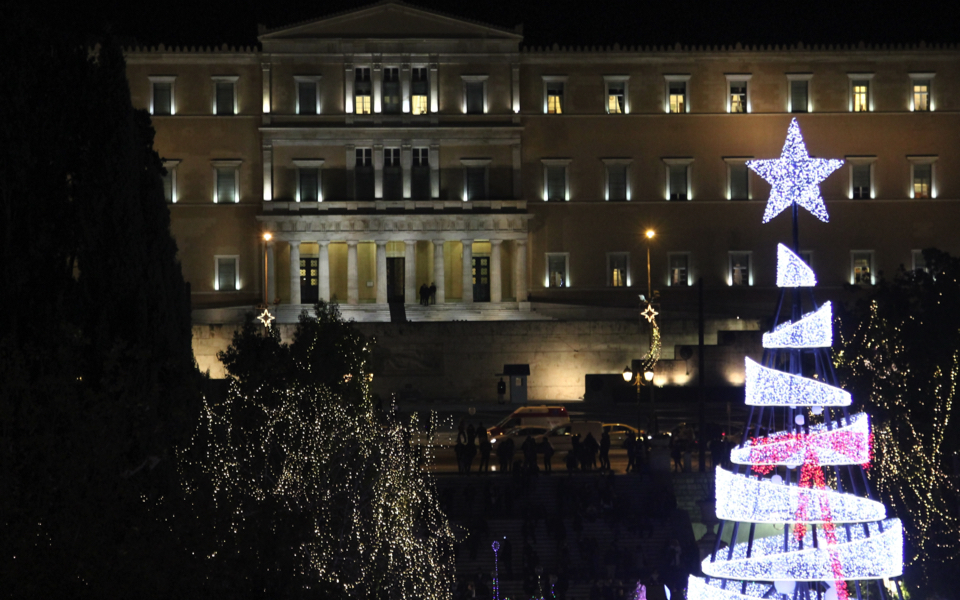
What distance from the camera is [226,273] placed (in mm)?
57156

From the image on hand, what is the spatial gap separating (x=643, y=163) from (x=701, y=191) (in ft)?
9.28

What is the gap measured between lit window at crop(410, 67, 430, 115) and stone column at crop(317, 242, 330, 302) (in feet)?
23.1

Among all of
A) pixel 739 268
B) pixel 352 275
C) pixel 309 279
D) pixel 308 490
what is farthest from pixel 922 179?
pixel 308 490

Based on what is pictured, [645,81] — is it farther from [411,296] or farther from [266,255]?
[266,255]

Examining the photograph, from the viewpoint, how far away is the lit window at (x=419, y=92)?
57.1 meters

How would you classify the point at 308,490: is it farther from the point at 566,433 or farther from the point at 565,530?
A: the point at 566,433

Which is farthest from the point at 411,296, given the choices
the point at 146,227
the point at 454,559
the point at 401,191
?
the point at 146,227

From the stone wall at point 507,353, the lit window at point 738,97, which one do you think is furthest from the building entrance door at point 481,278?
the lit window at point 738,97

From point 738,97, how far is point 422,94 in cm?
1388

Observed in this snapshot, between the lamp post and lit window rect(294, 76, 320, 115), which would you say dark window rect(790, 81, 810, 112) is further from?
the lamp post

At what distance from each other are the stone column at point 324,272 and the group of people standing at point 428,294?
4069 millimetres

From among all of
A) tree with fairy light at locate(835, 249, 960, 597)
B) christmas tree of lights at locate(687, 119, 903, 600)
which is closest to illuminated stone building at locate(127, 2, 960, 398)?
tree with fairy light at locate(835, 249, 960, 597)

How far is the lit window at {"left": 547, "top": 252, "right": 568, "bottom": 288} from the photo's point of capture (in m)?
57.6

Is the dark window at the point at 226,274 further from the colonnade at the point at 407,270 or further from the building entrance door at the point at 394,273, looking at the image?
the building entrance door at the point at 394,273
